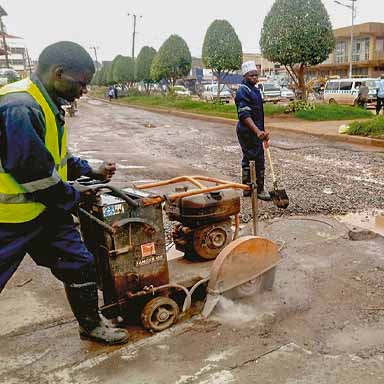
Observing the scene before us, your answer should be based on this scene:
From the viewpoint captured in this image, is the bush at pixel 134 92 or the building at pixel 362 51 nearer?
the building at pixel 362 51

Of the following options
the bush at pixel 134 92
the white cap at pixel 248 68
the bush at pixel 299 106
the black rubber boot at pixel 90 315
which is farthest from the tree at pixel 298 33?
the bush at pixel 134 92

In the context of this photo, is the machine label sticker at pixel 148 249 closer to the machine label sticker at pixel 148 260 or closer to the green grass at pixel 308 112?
the machine label sticker at pixel 148 260

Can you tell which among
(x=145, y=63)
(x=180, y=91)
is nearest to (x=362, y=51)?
(x=180, y=91)

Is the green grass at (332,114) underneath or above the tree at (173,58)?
underneath

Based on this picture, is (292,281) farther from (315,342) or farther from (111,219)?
(111,219)

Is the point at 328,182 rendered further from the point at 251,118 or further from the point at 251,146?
the point at 251,118

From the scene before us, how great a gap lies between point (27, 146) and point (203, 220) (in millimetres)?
1619

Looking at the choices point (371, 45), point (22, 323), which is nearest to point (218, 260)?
point (22, 323)

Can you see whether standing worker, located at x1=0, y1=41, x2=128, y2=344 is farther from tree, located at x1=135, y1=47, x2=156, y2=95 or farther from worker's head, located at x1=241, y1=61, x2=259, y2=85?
tree, located at x1=135, y1=47, x2=156, y2=95

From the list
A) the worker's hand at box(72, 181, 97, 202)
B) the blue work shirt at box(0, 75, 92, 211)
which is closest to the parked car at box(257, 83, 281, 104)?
the worker's hand at box(72, 181, 97, 202)

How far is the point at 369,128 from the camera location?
12.9 metres

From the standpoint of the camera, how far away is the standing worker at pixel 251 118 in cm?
633

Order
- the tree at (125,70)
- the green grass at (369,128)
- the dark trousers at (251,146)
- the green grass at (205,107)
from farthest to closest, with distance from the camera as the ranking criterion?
the tree at (125,70), the green grass at (205,107), the green grass at (369,128), the dark trousers at (251,146)

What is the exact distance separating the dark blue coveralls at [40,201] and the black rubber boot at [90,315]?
0.06 meters
